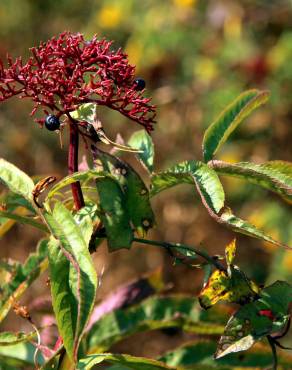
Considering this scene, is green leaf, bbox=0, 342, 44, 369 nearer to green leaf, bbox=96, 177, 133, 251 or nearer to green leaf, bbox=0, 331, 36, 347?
green leaf, bbox=0, 331, 36, 347

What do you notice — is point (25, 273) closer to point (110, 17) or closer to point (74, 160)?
point (74, 160)

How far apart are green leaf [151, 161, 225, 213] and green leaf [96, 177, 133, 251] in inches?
2.8

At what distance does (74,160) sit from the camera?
37.1 inches

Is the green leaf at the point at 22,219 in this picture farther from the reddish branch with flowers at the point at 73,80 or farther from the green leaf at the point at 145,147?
the green leaf at the point at 145,147

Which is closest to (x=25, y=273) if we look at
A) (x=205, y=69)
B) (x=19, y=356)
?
(x=19, y=356)

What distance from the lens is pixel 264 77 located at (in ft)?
12.5

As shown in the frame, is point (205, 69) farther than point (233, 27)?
No

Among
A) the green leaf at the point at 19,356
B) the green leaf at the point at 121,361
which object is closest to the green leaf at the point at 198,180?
the green leaf at the point at 121,361

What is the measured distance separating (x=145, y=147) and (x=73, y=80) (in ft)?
0.70

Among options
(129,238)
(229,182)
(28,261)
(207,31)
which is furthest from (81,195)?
(207,31)

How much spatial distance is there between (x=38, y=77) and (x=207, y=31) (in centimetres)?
347

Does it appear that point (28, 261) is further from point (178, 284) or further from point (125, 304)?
point (178, 284)

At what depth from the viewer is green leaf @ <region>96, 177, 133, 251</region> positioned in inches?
37.0

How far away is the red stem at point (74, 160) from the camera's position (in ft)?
3.03
